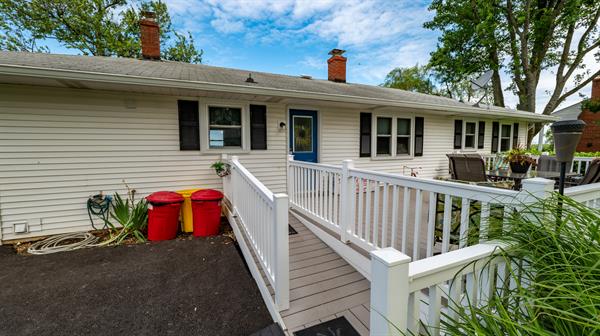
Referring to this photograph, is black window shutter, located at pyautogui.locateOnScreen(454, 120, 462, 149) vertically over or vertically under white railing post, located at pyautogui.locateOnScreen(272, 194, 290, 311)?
over

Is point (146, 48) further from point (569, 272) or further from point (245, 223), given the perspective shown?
point (569, 272)

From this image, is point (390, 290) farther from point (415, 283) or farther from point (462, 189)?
point (462, 189)

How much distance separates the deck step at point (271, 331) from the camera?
194 centimetres

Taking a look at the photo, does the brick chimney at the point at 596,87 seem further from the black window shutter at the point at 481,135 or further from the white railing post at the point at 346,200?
the white railing post at the point at 346,200

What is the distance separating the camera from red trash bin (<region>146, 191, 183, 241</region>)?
388cm

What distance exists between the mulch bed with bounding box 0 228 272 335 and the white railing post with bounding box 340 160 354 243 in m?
1.23

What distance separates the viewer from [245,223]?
10.9 ft

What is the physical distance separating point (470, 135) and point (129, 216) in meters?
9.82

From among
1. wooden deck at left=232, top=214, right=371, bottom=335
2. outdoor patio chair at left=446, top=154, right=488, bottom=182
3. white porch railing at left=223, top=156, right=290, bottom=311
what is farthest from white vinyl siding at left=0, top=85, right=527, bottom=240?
outdoor patio chair at left=446, top=154, right=488, bottom=182

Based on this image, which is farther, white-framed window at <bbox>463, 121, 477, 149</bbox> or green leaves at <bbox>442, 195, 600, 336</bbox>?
white-framed window at <bbox>463, 121, 477, 149</bbox>

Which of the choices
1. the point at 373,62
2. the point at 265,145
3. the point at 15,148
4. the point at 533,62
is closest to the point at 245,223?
the point at 265,145

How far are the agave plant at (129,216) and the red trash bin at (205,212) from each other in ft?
3.04

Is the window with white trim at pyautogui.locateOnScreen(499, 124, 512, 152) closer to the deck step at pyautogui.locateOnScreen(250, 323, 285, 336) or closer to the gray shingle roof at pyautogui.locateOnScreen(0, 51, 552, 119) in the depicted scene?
the gray shingle roof at pyautogui.locateOnScreen(0, 51, 552, 119)

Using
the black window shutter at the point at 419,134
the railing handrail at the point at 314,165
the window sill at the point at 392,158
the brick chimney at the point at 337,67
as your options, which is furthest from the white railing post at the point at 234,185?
the brick chimney at the point at 337,67
